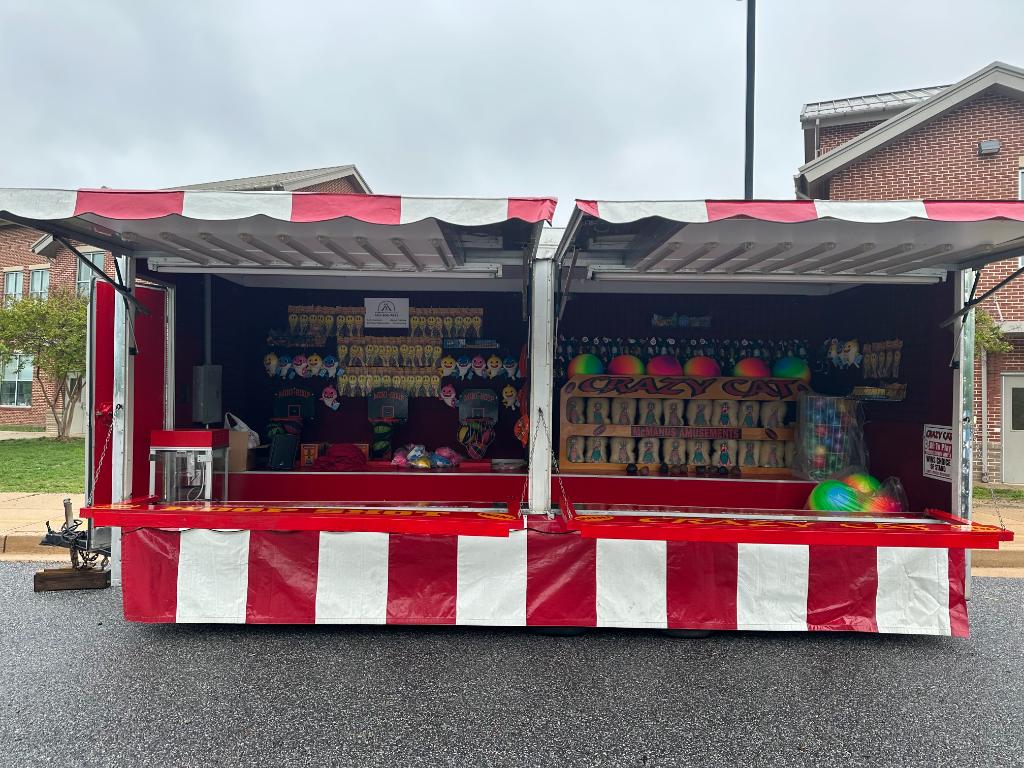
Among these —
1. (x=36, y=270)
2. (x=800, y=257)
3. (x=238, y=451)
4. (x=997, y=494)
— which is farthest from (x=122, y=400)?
(x=36, y=270)

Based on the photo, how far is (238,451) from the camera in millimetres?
5859

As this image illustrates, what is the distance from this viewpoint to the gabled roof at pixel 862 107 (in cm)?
1478

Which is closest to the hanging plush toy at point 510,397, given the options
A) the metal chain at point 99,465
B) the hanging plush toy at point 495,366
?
the hanging plush toy at point 495,366

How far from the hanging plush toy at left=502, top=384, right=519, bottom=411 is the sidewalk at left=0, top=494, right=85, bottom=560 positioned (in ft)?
14.5

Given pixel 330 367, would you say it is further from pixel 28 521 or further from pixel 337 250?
pixel 28 521

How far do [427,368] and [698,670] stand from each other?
390 cm

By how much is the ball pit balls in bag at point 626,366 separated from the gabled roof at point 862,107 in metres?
11.7

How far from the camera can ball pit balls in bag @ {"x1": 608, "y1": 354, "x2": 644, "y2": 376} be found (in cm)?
627

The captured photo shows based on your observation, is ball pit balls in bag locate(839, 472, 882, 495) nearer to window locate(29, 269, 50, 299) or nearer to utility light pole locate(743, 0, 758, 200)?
utility light pole locate(743, 0, 758, 200)

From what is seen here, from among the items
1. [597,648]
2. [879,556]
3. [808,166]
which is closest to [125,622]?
[597,648]

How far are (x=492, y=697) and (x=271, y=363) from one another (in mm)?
4401

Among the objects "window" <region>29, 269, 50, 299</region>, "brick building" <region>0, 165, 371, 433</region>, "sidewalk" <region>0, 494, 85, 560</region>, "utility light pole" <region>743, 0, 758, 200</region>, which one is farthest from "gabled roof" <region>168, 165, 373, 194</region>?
"utility light pole" <region>743, 0, 758, 200</region>

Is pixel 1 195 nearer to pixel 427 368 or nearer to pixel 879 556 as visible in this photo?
pixel 427 368

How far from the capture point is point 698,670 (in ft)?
12.7
